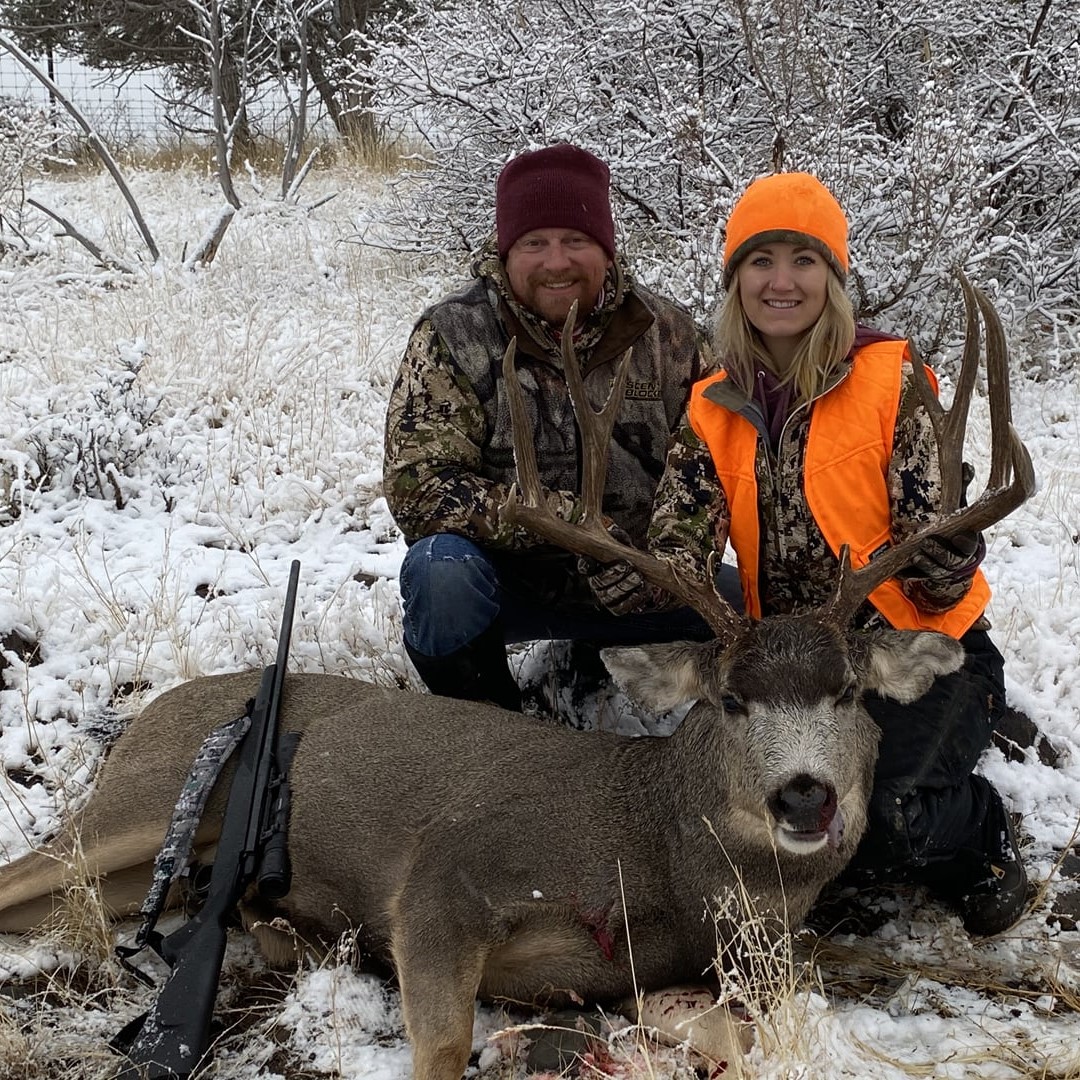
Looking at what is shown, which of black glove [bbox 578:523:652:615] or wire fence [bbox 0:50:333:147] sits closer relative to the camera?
black glove [bbox 578:523:652:615]

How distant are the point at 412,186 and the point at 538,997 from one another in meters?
9.04

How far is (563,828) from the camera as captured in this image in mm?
3326

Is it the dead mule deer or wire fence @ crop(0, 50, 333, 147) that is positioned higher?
wire fence @ crop(0, 50, 333, 147)

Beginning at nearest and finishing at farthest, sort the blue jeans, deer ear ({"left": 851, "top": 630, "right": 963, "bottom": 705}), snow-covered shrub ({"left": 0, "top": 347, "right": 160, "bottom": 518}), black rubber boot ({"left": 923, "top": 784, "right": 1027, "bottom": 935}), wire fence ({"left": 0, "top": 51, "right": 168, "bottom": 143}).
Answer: deer ear ({"left": 851, "top": 630, "right": 963, "bottom": 705}) < black rubber boot ({"left": 923, "top": 784, "right": 1027, "bottom": 935}) < the blue jeans < snow-covered shrub ({"left": 0, "top": 347, "right": 160, "bottom": 518}) < wire fence ({"left": 0, "top": 51, "right": 168, "bottom": 143})

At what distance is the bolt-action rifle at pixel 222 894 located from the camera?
9.32ft

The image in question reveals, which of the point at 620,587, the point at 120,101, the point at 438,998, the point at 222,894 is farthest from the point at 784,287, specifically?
the point at 120,101

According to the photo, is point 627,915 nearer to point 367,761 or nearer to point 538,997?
point 538,997

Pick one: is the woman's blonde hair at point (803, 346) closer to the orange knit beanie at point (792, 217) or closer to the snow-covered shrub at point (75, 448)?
the orange knit beanie at point (792, 217)

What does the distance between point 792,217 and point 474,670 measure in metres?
1.98

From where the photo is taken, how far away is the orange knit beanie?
12.0ft

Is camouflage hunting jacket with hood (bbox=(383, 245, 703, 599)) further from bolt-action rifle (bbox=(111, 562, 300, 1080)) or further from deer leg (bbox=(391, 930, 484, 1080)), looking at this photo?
deer leg (bbox=(391, 930, 484, 1080))

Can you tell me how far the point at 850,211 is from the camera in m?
6.99

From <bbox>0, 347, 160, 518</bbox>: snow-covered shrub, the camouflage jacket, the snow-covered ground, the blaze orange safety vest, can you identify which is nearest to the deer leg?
the snow-covered ground

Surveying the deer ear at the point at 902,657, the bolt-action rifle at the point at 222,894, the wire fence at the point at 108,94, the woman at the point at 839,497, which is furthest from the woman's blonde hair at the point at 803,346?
the wire fence at the point at 108,94
